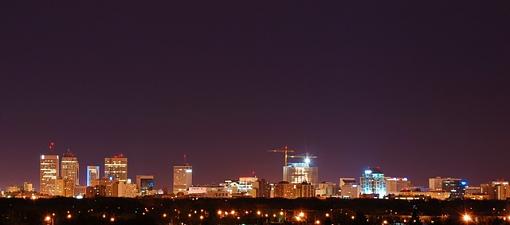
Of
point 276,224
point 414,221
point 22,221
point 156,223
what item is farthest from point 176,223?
point 414,221

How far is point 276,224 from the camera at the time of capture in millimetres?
90500

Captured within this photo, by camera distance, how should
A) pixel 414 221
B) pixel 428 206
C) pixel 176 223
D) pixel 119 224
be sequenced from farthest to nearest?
pixel 428 206 → pixel 176 223 → pixel 119 224 → pixel 414 221

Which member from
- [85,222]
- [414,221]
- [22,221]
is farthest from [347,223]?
[22,221]

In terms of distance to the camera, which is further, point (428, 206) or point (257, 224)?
point (428, 206)

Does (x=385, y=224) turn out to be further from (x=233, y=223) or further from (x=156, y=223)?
(x=156, y=223)

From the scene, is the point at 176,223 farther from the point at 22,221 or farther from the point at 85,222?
the point at 22,221

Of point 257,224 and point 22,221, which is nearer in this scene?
point 257,224

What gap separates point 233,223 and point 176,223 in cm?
504

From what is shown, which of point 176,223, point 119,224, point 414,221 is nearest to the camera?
point 414,221

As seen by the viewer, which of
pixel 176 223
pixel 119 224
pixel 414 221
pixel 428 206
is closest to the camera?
pixel 414 221

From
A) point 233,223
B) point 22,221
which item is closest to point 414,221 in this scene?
point 233,223

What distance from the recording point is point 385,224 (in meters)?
91.6

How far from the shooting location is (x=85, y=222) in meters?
89.8

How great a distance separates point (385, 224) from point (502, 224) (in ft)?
38.8
